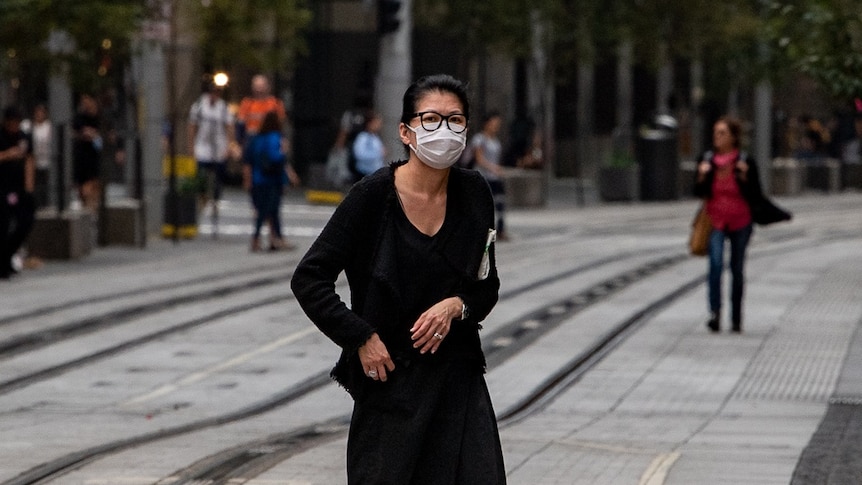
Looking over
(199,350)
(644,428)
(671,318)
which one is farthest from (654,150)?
(644,428)

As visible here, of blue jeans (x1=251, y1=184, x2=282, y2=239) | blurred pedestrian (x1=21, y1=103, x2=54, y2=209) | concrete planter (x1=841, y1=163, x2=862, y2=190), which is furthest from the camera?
concrete planter (x1=841, y1=163, x2=862, y2=190)

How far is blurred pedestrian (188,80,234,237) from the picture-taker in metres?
27.4

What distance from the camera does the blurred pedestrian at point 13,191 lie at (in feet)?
64.1

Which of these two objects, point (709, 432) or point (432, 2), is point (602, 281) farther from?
point (432, 2)

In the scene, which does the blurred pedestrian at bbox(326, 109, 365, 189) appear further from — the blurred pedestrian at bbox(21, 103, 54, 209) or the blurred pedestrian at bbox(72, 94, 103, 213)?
the blurred pedestrian at bbox(21, 103, 54, 209)

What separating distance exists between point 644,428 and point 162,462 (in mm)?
2761

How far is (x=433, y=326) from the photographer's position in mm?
5570

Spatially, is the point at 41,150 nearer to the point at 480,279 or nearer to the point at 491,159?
the point at 491,159

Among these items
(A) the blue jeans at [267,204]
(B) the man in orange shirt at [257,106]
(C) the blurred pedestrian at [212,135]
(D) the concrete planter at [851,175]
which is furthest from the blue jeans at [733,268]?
(D) the concrete planter at [851,175]

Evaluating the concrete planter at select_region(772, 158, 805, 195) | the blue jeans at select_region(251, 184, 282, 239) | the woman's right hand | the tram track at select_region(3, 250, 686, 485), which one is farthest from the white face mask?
the concrete planter at select_region(772, 158, 805, 195)

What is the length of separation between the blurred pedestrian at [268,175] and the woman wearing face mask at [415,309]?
1698 centimetres

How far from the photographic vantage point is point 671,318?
1628cm

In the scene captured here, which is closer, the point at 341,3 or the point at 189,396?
the point at 189,396

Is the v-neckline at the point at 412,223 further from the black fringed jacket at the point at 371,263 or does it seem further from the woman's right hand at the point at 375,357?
the woman's right hand at the point at 375,357
